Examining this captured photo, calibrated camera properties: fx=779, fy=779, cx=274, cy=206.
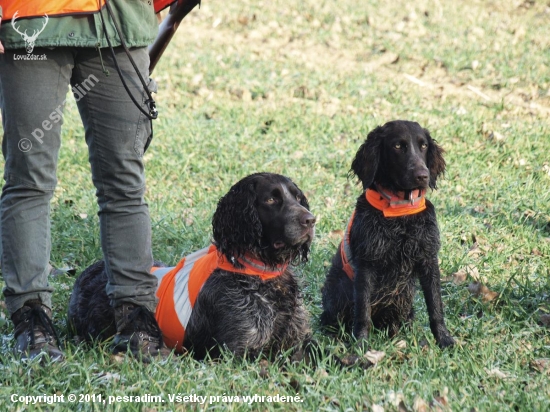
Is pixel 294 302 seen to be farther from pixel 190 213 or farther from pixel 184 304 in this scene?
pixel 190 213

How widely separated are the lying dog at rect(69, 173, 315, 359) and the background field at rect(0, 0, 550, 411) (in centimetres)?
21

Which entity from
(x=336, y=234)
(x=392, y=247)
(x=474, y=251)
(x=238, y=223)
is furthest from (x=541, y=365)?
(x=336, y=234)

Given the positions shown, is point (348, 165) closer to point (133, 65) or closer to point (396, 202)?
point (396, 202)

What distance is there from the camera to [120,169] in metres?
3.88

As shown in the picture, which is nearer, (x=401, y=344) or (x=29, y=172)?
(x=29, y=172)

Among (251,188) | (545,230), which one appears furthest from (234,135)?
(251,188)

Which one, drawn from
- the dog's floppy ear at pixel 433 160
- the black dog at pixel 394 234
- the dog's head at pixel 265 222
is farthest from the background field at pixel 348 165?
the dog's floppy ear at pixel 433 160

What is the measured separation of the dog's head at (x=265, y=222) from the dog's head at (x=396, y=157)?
54cm

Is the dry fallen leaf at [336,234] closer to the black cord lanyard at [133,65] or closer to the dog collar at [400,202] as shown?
the dog collar at [400,202]

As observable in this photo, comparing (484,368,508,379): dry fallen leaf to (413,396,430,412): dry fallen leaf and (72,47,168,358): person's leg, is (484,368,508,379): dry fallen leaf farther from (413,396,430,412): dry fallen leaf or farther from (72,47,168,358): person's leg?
(72,47,168,358): person's leg

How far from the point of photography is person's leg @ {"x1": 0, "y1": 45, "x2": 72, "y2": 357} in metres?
3.64

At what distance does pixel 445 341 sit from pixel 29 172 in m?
2.35

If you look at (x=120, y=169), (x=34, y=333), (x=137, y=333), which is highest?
(x=120, y=169)

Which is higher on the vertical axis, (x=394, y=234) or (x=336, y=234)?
(x=394, y=234)
